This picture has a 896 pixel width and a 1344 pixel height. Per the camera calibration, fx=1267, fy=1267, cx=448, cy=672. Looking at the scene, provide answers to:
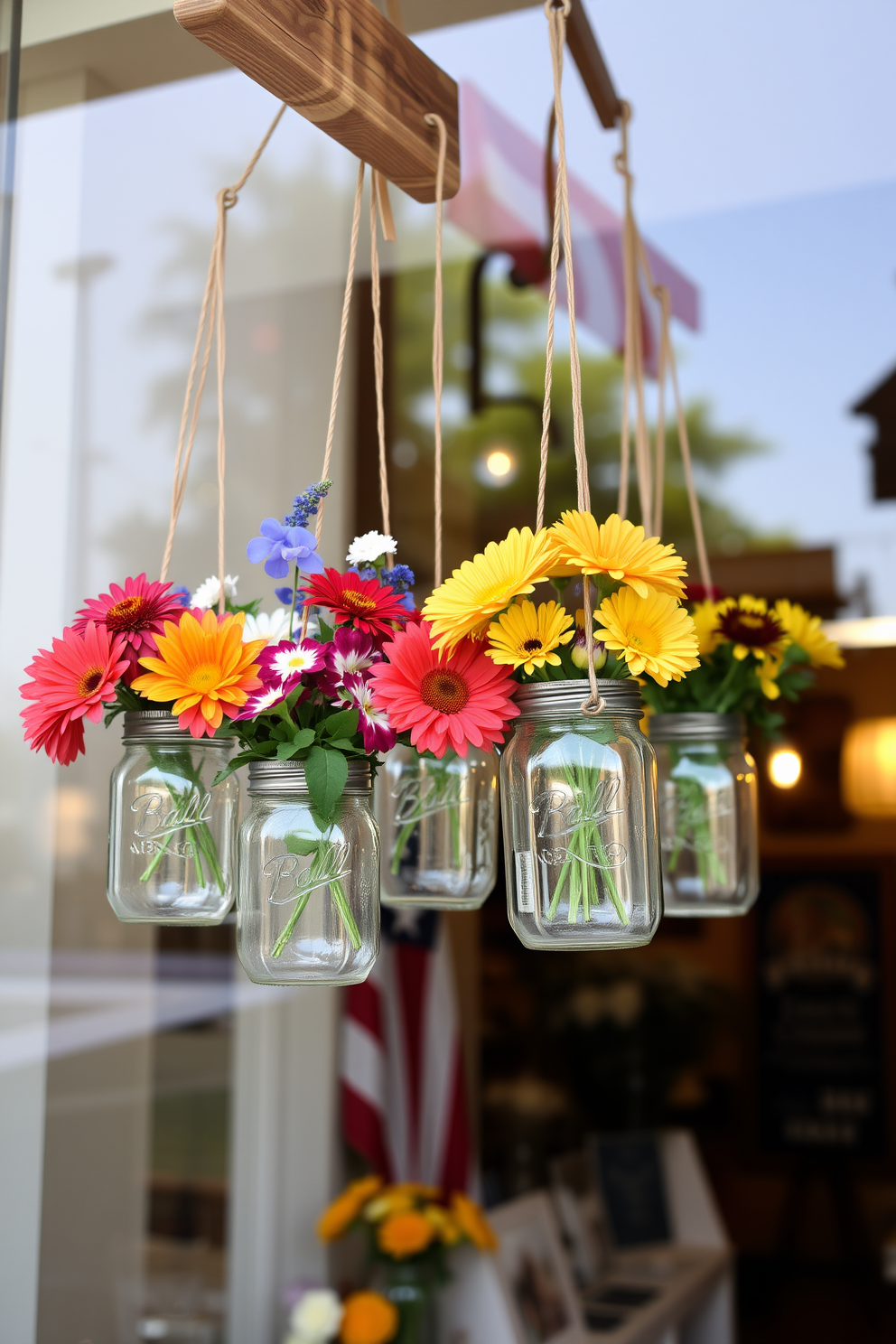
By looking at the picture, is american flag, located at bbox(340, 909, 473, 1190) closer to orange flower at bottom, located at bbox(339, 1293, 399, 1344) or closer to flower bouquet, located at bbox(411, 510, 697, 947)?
orange flower at bottom, located at bbox(339, 1293, 399, 1344)

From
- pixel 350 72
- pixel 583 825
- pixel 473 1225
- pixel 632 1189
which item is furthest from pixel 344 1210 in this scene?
pixel 350 72

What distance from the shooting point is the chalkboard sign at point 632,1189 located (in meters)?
3.41

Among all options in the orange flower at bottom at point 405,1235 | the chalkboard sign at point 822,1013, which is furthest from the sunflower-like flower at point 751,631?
the chalkboard sign at point 822,1013

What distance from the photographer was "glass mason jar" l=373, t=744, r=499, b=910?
1.17 metres

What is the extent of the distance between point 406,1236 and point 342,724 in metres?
1.80

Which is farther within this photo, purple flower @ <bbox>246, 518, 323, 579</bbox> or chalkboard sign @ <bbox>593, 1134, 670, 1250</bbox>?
chalkboard sign @ <bbox>593, 1134, 670, 1250</bbox>

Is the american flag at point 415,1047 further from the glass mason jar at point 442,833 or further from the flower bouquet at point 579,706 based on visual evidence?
the flower bouquet at point 579,706

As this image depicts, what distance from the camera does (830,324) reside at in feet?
10.1

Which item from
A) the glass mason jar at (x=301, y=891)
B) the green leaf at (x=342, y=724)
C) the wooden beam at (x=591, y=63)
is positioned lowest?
the glass mason jar at (x=301, y=891)

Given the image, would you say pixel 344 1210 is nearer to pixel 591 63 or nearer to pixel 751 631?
pixel 751 631

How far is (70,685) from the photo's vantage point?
978mm

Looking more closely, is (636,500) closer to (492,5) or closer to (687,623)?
(492,5)

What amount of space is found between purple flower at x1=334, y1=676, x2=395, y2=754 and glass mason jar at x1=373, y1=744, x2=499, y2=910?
235mm

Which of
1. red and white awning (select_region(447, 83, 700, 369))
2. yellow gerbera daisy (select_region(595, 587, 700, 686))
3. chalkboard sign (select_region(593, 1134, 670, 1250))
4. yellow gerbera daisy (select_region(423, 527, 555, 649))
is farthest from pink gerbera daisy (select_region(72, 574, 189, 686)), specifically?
chalkboard sign (select_region(593, 1134, 670, 1250))
